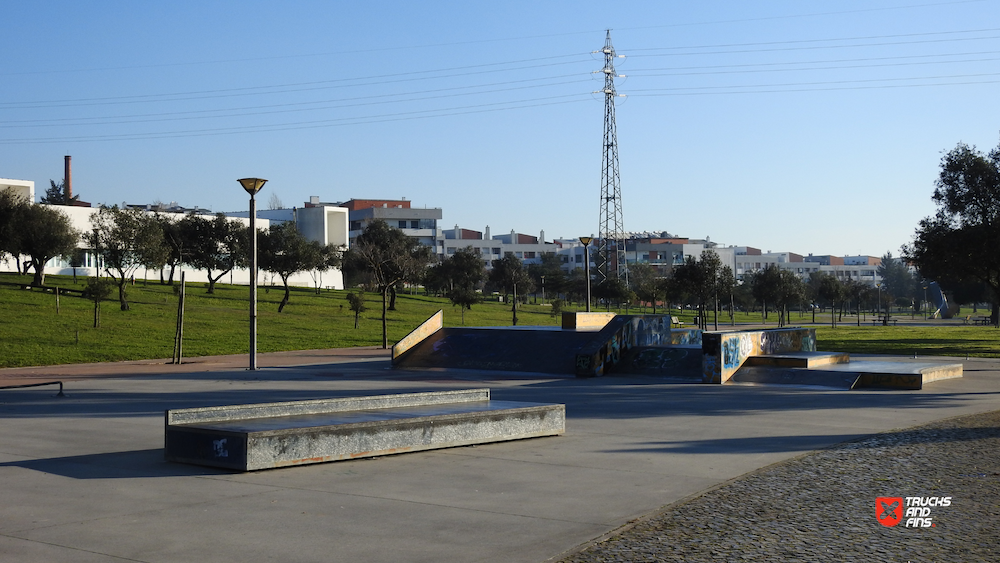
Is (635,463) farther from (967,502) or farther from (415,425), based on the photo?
(967,502)

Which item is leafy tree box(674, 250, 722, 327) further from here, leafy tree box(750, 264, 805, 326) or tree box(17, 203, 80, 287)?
tree box(17, 203, 80, 287)

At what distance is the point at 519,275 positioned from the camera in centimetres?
7544

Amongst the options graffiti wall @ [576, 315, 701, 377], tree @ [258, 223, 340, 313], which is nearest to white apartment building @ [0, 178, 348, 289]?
tree @ [258, 223, 340, 313]

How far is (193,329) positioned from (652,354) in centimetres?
2223

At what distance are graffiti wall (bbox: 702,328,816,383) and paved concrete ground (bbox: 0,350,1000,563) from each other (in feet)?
10.5

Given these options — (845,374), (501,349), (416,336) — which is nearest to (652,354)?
(501,349)

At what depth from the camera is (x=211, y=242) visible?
5950cm

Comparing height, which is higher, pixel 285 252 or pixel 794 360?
pixel 285 252

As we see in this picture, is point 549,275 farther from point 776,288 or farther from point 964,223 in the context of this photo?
point 964,223

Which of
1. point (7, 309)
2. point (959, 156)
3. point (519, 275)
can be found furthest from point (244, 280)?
point (959, 156)

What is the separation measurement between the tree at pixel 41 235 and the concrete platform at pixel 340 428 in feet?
144

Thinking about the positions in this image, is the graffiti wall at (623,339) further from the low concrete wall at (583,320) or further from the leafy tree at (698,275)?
the leafy tree at (698,275)

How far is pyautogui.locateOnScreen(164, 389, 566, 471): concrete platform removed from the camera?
920cm

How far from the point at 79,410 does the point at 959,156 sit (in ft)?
123
